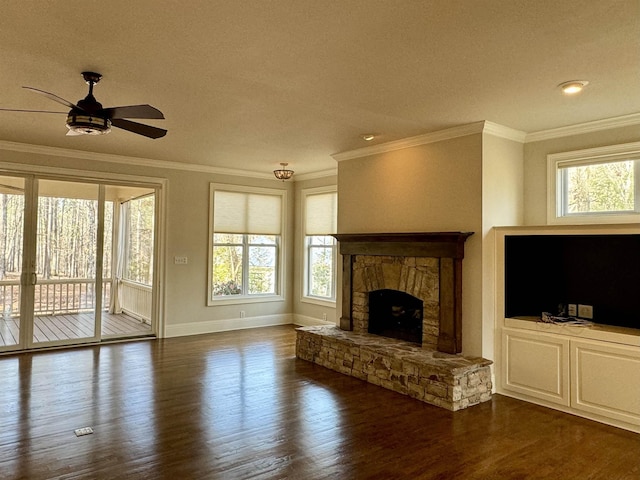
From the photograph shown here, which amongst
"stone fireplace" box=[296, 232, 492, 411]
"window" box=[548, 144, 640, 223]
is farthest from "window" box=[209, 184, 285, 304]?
"window" box=[548, 144, 640, 223]

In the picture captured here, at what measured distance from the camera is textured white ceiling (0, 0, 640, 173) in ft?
7.80

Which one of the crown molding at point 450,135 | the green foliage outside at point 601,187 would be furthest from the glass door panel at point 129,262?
the green foliage outside at point 601,187

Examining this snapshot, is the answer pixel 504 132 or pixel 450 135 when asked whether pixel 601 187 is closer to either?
pixel 504 132

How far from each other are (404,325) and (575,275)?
200 centimetres

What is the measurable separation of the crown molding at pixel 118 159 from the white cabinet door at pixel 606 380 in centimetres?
556

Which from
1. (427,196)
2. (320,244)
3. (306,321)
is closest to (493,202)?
(427,196)

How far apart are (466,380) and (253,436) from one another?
2023 mm

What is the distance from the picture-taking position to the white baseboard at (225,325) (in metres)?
7.04

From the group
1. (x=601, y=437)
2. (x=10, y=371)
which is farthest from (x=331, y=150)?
(x=10, y=371)

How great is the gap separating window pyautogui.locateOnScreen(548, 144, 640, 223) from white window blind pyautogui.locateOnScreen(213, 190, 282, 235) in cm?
468

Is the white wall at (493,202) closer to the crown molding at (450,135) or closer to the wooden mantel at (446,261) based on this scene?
the crown molding at (450,135)

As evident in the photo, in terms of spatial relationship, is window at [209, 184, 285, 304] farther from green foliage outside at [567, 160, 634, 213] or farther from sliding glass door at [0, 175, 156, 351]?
green foliage outside at [567, 160, 634, 213]

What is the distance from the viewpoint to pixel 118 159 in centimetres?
645

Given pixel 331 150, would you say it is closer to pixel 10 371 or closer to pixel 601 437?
pixel 601 437
